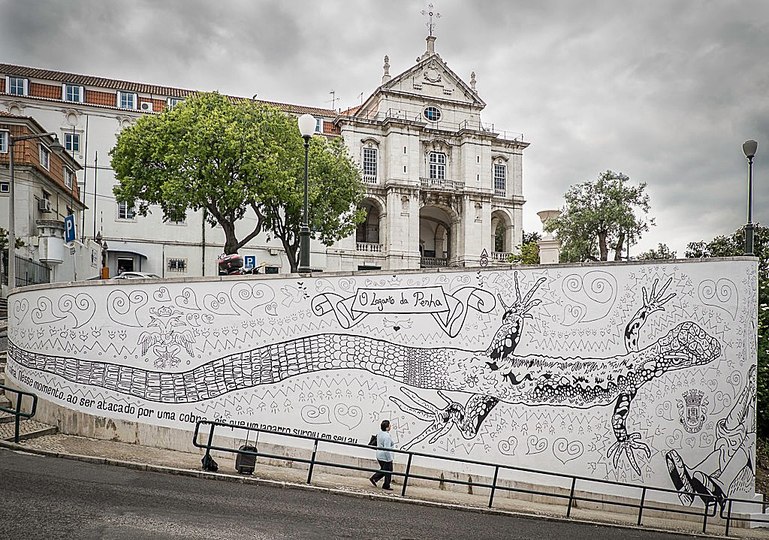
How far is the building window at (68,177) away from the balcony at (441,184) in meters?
27.4

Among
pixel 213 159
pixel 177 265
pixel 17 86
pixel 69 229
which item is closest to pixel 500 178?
pixel 177 265

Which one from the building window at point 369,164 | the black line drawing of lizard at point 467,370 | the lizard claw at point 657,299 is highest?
the building window at point 369,164

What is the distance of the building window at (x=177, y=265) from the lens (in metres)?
48.0

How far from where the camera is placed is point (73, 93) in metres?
48.6

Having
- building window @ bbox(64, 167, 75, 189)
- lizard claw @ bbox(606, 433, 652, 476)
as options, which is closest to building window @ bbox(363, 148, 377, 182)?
building window @ bbox(64, 167, 75, 189)

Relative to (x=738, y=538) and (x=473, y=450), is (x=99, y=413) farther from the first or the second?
(x=738, y=538)

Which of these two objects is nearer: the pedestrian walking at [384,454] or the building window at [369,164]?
the pedestrian walking at [384,454]

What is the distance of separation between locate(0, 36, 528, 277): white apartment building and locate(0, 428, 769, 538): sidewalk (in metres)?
34.0

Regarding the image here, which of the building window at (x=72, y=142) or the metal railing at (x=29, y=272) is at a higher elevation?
the building window at (x=72, y=142)

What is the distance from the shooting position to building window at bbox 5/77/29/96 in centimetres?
4722

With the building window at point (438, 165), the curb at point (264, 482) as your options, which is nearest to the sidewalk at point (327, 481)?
the curb at point (264, 482)

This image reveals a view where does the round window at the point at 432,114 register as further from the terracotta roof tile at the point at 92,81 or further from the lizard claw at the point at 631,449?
the lizard claw at the point at 631,449

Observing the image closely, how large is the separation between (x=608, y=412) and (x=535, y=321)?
261 centimetres

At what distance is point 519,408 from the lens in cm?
1497
